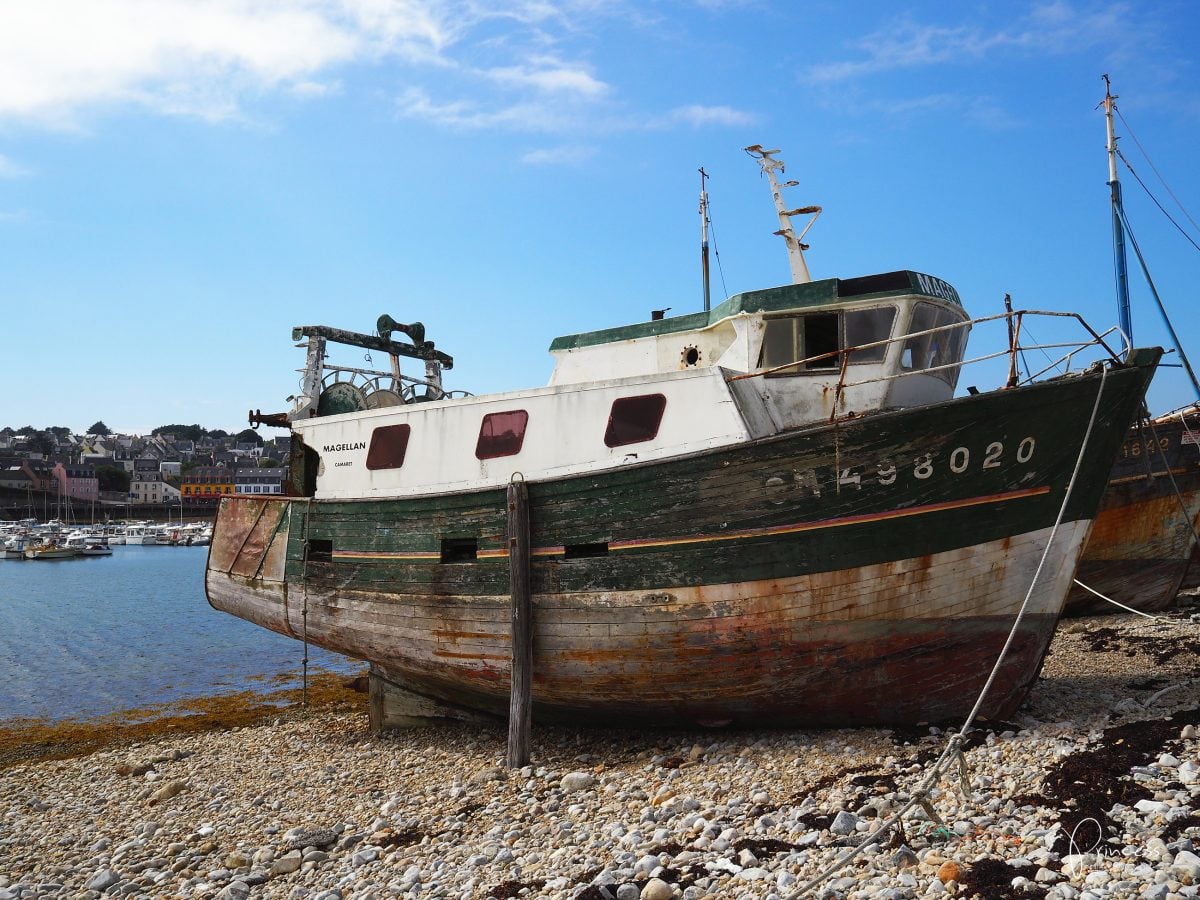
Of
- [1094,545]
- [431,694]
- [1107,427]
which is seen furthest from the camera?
[1094,545]

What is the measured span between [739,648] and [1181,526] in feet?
40.7

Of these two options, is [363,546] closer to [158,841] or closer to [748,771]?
[158,841]

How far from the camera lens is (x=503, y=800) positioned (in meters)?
8.00

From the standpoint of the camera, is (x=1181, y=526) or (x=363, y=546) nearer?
(x=363, y=546)

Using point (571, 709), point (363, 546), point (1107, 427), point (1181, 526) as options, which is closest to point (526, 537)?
point (571, 709)

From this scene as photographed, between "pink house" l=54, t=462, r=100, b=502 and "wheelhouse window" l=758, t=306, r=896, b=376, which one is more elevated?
"pink house" l=54, t=462, r=100, b=502

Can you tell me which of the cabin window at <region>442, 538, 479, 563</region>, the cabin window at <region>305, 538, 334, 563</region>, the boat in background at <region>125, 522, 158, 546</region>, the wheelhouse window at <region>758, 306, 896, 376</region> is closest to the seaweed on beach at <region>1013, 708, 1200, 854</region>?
the wheelhouse window at <region>758, 306, 896, 376</region>

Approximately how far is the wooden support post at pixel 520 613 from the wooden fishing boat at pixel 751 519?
0.13m

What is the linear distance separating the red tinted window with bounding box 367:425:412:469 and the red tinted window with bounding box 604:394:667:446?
296 centimetres

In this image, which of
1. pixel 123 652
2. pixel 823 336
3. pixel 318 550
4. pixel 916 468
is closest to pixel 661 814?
pixel 916 468

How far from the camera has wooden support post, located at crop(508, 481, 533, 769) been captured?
28.0ft

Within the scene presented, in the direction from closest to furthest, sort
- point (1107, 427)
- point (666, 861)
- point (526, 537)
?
point (666, 861)
point (1107, 427)
point (526, 537)

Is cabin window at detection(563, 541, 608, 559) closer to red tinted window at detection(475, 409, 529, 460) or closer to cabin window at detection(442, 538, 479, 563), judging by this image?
cabin window at detection(442, 538, 479, 563)

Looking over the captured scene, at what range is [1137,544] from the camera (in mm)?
15352
